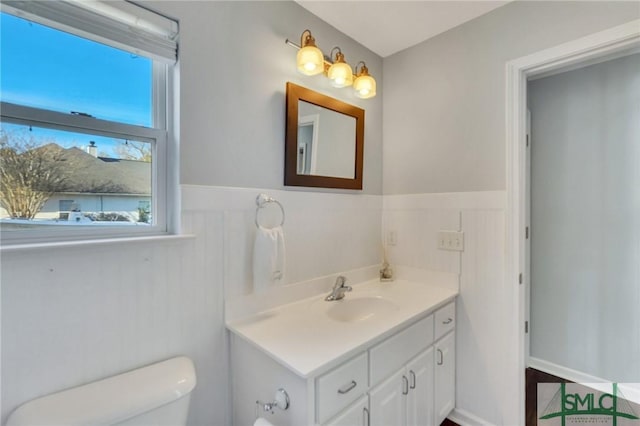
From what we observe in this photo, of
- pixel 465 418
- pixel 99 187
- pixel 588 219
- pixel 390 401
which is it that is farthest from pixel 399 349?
pixel 588 219

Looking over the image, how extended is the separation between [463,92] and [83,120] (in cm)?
187

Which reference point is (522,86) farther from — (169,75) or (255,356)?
(255,356)

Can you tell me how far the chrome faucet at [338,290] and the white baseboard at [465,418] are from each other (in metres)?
1.00

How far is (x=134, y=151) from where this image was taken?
115 cm

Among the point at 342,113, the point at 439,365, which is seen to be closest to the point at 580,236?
the point at 439,365

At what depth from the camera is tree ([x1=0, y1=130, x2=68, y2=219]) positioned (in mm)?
907

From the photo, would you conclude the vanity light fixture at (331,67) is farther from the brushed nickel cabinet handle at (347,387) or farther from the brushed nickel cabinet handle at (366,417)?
the brushed nickel cabinet handle at (366,417)

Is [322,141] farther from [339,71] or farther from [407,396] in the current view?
[407,396]

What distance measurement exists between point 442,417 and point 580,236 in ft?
5.27

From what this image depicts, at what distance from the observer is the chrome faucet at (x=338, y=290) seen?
1607mm

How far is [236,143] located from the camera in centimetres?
134

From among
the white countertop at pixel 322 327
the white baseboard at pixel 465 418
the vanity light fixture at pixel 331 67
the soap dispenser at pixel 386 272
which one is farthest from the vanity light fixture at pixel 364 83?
the white baseboard at pixel 465 418

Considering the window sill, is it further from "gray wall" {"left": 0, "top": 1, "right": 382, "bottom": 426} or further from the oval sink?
the oval sink

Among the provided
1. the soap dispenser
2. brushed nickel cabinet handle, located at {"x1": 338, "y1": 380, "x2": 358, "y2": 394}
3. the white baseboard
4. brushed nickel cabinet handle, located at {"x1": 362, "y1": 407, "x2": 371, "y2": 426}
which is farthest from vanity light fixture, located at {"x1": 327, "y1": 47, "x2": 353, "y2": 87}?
the white baseboard
